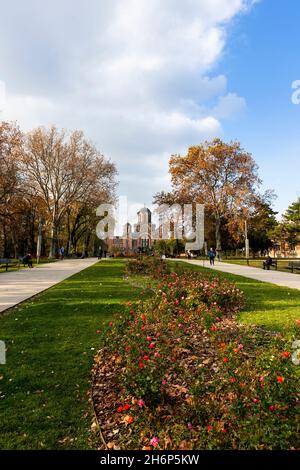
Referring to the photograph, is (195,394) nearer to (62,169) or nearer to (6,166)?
(6,166)

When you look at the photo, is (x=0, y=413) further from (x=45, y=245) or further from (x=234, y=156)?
(x=45, y=245)

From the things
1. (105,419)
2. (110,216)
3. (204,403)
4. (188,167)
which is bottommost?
(105,419)

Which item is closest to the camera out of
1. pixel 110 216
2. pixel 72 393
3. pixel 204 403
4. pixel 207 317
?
pixel 204 403

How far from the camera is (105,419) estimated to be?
3.40m

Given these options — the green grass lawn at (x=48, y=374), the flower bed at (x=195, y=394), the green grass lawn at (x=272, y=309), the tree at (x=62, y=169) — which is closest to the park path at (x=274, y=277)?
the green grass lawn at (x=272, y=309)

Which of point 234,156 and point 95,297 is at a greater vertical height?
point 234,156

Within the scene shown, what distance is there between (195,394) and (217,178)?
38.3 m

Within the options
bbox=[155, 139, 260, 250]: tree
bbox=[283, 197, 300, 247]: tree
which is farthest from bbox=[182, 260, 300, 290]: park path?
bbox=[283, 197, 300, 247]: tree

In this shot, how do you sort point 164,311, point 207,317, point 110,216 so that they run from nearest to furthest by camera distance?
1. point 207,317
2. point 164,311
3. point 110,216

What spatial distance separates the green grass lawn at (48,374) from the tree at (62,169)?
33.2m

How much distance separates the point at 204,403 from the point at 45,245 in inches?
2334

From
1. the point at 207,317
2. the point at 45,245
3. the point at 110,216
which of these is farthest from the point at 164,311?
the point at 45,245

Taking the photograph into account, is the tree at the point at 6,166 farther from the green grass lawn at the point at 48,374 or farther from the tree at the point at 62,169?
the green grass lawn at the point at 48,374

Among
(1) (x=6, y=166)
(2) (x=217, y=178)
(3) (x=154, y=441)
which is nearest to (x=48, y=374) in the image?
(3) (x=154, y=441)
